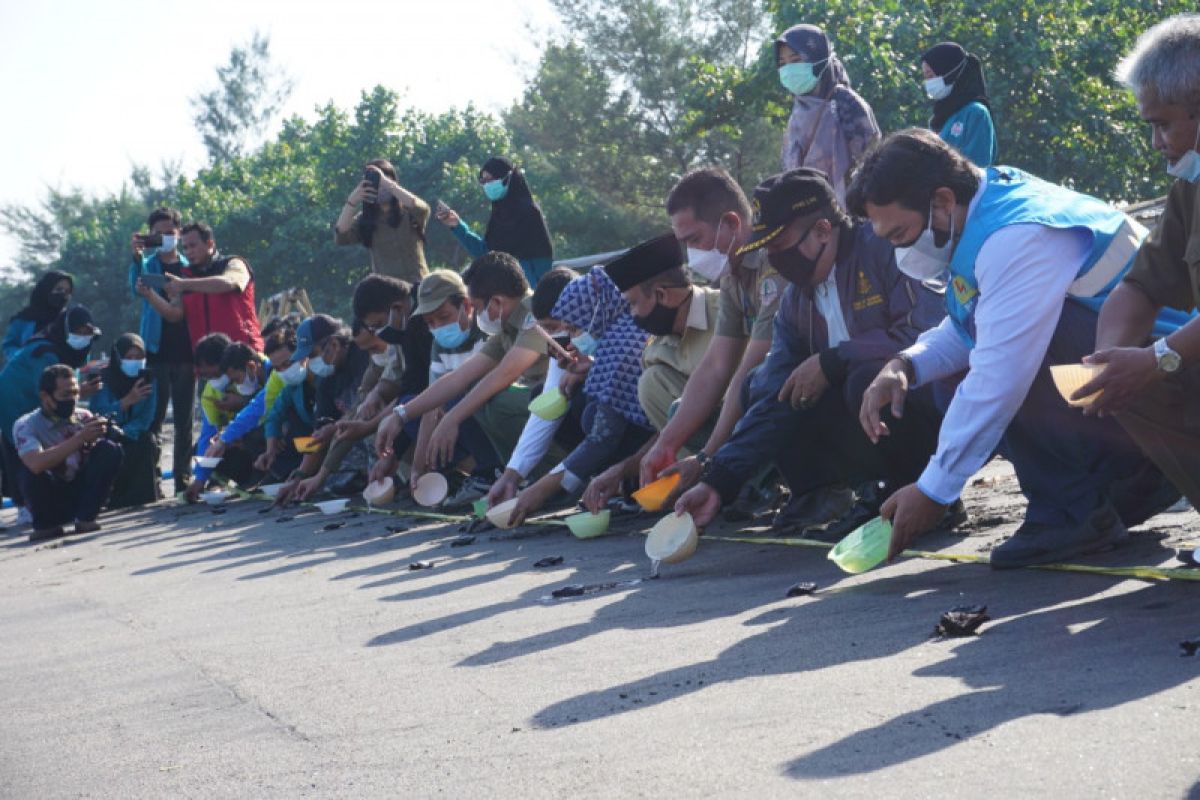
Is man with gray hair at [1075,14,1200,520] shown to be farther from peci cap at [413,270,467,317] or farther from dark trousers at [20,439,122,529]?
dark trousers at [20,439,122,529]

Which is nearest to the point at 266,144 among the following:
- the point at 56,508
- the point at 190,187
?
the point at 190,187

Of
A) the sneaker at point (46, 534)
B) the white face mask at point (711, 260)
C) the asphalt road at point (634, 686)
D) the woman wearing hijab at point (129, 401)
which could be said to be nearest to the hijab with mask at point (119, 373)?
the woman wearing hijab at point (129, 401)

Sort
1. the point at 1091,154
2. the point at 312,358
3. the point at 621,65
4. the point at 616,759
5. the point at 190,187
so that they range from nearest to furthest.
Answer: the point at 616,759 → the point at 312,358 → the point at 1091,154 → the point at 621,65 → the point at 190,187

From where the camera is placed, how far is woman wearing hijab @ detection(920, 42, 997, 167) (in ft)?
25.5

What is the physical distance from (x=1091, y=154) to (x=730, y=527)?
66.6 ft

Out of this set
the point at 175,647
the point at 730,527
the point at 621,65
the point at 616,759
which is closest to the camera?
the point at 616,759

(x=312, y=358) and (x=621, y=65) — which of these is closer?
(x=312, y=358)

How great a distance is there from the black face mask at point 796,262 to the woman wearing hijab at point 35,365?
25.5 ft

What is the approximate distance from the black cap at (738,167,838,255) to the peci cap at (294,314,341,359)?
19.1 ft

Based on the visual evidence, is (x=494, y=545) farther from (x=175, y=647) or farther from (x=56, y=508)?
(x=56, y=508)

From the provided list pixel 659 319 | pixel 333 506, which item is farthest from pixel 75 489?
pixel 659 319

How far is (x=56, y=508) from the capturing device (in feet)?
34.6

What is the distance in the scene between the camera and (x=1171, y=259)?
364 cm

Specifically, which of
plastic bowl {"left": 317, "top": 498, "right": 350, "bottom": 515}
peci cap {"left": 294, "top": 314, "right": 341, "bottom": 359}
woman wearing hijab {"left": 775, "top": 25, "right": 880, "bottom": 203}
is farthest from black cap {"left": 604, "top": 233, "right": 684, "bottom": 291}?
peci cap {"left": 294, "top": 314, "right": 341, "bottom": 359}
